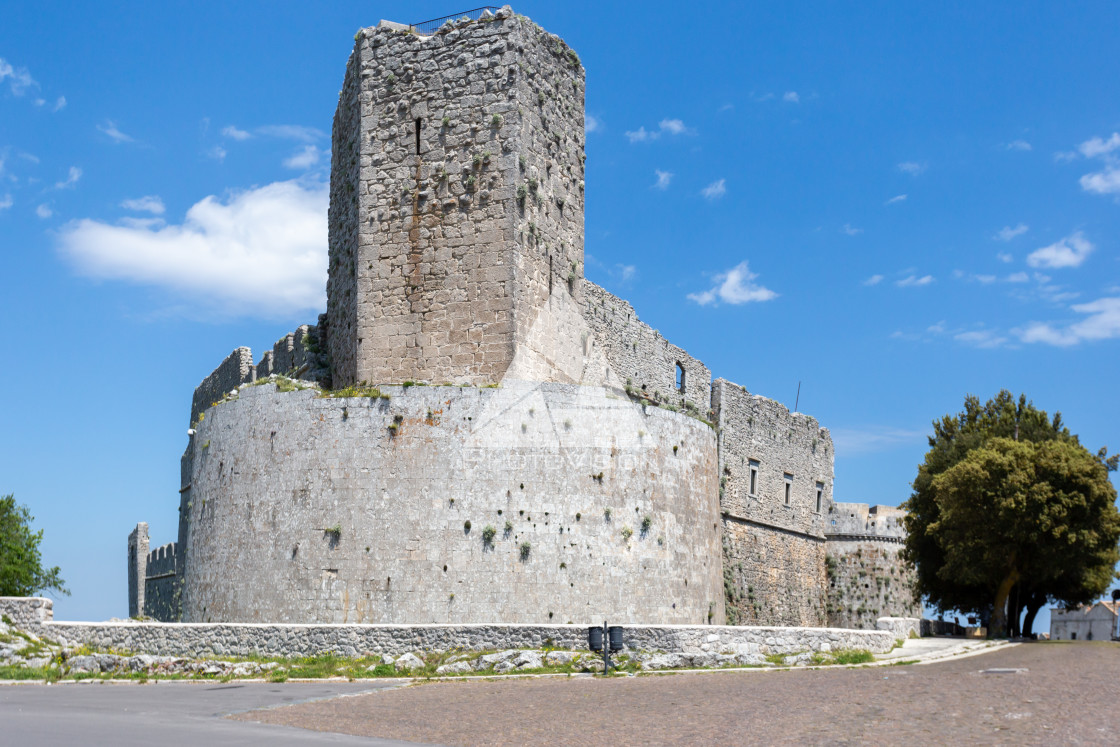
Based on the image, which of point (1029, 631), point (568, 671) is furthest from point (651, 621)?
point (1029, 631)

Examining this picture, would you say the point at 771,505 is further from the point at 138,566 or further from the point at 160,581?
the point at 138,566

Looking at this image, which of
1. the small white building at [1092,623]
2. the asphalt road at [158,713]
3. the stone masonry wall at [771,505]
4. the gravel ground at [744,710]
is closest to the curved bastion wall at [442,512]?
the asphalt road at [158,713]

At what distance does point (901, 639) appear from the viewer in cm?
2469

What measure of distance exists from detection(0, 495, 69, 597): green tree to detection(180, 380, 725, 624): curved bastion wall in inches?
944

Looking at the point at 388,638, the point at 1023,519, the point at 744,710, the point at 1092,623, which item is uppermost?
the point at 1023,519

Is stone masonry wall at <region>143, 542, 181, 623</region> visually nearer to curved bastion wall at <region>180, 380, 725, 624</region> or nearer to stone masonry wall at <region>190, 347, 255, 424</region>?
stone masonry wall at <region>190, 347, 255, 424</region>

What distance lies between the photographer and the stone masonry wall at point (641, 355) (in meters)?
28.3

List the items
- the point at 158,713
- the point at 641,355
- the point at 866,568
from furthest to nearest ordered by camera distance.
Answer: the point at 866,568 → the point at 641,355 → the point at 158,713

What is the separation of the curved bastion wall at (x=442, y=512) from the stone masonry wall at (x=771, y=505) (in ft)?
40.1

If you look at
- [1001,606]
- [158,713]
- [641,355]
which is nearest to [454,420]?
[158,713]

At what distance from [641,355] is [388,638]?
47.8 feet

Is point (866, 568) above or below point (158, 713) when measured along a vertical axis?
above

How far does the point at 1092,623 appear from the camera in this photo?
2746 inches

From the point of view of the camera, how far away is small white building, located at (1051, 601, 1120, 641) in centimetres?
6700
